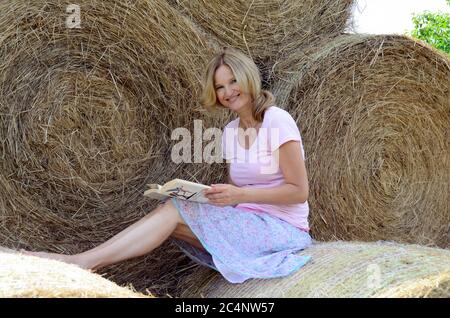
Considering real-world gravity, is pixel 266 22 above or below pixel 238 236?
above

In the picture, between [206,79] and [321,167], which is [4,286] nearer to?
[206,79]

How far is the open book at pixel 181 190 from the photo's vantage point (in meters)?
1.98

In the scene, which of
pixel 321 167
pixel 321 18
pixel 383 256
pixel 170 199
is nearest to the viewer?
pixel 383 256

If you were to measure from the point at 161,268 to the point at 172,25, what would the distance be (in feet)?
2.72

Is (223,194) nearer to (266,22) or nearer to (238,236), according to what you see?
(238,236)

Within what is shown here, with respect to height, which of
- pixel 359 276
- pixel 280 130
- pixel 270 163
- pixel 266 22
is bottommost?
pixel 359 276

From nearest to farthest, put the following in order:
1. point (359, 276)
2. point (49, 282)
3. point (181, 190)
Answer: point (49, 282), point (359, 276), point (181, 190)

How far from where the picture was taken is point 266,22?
9.10ft

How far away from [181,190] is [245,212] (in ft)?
0.77

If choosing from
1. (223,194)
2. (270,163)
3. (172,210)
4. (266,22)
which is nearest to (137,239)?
(172,210)

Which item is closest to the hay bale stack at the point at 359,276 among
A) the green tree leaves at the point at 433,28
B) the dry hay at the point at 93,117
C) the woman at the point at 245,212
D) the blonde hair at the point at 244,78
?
the woman at the point at 245,212

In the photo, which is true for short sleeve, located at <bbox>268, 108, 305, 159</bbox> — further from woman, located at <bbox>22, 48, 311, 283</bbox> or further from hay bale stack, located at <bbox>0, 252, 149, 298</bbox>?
hay bale stack, located at <bbox>0, 252, 149, 298</bbox>

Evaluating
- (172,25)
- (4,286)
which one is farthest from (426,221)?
(4,286)

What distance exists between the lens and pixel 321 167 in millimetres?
2719
